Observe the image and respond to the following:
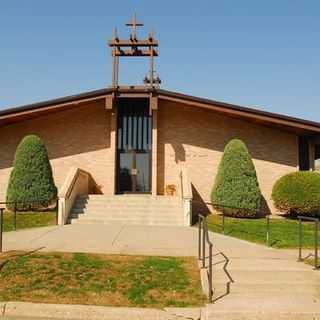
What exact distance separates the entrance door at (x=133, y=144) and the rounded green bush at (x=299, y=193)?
5992 millimetres

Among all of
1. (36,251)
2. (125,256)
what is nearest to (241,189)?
(125,256)

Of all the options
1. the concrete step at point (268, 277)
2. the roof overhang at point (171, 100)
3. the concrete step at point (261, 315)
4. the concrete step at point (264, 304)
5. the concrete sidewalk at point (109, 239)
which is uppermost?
the roof overhang at point (171, 100)

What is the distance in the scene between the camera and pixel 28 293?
673 cm

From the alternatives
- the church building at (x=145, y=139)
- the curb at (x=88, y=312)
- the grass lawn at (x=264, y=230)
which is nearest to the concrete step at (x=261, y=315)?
the curb at (x=88, y=312)

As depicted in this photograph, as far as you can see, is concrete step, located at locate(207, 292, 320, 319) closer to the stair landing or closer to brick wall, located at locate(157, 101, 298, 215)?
the stair landing

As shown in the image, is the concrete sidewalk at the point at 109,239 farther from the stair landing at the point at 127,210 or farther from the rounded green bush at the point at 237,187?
the rounded green bush at the point at 237,187

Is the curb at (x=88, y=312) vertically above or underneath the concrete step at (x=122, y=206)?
underneath

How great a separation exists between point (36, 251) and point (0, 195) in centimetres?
998

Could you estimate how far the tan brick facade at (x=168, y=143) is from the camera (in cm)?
1825

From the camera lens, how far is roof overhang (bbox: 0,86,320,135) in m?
16.8

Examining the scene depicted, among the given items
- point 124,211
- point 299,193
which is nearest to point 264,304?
point 124,211


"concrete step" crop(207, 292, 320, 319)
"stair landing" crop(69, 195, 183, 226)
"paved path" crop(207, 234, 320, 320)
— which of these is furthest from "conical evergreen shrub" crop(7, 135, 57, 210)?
"concrete step" crop(207, 292, 320, 319)

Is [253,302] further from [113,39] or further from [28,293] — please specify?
[113,39]

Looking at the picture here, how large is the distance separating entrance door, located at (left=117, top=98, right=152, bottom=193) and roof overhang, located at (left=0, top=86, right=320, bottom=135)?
1.29 m
